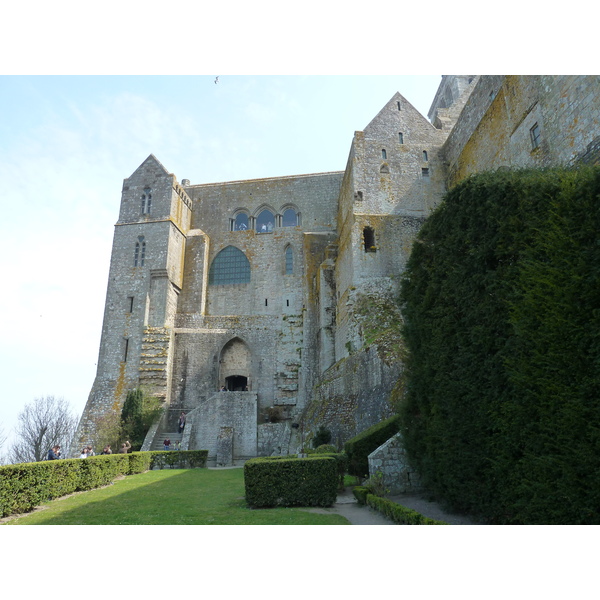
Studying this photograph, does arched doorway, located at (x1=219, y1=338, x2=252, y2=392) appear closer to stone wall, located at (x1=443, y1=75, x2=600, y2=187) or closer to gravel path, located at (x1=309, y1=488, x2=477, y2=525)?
stone wall, located at (x1=443, y1=75, x2=600, y2=187)

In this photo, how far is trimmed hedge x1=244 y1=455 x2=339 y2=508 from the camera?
29.6 ft

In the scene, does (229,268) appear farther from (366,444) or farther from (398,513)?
(398,513)

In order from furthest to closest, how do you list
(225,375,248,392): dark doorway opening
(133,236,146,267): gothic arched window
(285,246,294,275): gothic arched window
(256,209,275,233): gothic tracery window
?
(256,209,275,233): gothic tracery window < (285,246,294,275): gothic arched window < (225,375,248,392): dark doorway opening < (133,236,146,267): gothic arched window

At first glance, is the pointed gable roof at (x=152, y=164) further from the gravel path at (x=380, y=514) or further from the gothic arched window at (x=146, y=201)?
the gravel path at (x=380, y=514)

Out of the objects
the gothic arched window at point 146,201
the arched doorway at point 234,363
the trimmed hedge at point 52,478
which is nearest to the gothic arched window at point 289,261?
the arched doorway at point 234,363

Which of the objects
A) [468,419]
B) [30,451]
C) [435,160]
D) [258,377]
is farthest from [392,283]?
[30,451]

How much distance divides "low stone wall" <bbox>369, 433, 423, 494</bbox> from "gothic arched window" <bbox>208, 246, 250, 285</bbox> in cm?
2092

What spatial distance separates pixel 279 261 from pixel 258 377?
7.90 metres

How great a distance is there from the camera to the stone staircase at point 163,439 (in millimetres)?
22556

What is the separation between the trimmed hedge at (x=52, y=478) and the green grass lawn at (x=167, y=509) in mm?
293

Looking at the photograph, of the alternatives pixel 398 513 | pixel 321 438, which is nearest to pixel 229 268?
pixel 321 438

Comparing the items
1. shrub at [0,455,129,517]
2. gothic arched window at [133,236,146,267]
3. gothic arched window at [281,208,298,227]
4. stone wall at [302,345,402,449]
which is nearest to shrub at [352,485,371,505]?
stone wall at [302,345,402,449]

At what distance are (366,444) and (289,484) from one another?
10.0ft

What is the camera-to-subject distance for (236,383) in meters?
28.0
